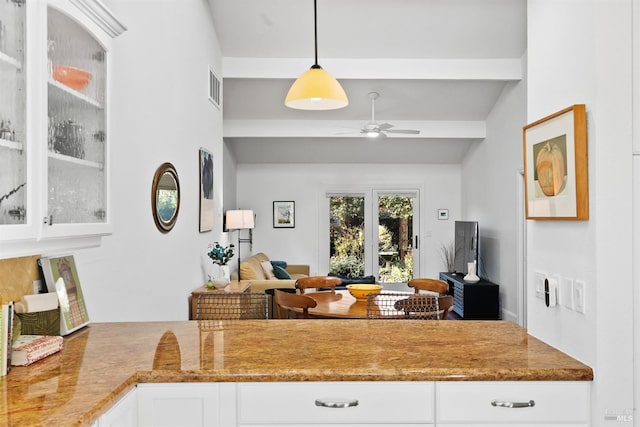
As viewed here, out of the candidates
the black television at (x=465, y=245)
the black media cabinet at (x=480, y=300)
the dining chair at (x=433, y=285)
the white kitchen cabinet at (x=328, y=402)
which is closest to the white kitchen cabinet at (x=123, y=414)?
the white kitchen cabinet at (x=328, y=402)

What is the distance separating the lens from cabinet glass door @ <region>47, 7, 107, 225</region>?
162 cm

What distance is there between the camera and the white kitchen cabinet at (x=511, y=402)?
5.41ft

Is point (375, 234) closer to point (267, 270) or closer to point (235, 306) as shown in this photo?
point (267, 270)

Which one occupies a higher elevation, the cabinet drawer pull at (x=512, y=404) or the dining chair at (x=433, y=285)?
the dining chair at (x=433, y=285)

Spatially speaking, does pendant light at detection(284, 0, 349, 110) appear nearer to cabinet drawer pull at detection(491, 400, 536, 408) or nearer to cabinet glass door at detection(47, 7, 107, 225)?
cabinet glass door at detection(47, 7, 107, 225)

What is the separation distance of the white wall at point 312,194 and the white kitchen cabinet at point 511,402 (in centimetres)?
725

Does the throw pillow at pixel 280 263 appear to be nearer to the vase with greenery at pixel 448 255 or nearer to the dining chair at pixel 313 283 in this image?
the vase with greenery at pixel 448 255

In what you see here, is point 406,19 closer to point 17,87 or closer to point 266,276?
point 266,276

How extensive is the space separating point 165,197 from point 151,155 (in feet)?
1.39

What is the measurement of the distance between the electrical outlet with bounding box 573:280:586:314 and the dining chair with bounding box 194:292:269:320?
167cm

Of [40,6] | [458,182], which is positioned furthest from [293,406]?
[458,182]

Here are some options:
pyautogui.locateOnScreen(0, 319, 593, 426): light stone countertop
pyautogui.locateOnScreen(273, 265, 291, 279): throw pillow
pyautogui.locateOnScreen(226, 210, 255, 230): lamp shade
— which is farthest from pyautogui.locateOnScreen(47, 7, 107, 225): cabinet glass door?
pyautogui.locateOnScreen(273, 265, 291, 279): throw pillow

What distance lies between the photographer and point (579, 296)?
5.50 feet

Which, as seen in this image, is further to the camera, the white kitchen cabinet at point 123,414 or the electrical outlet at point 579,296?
the electrical outlet at point 579,296
